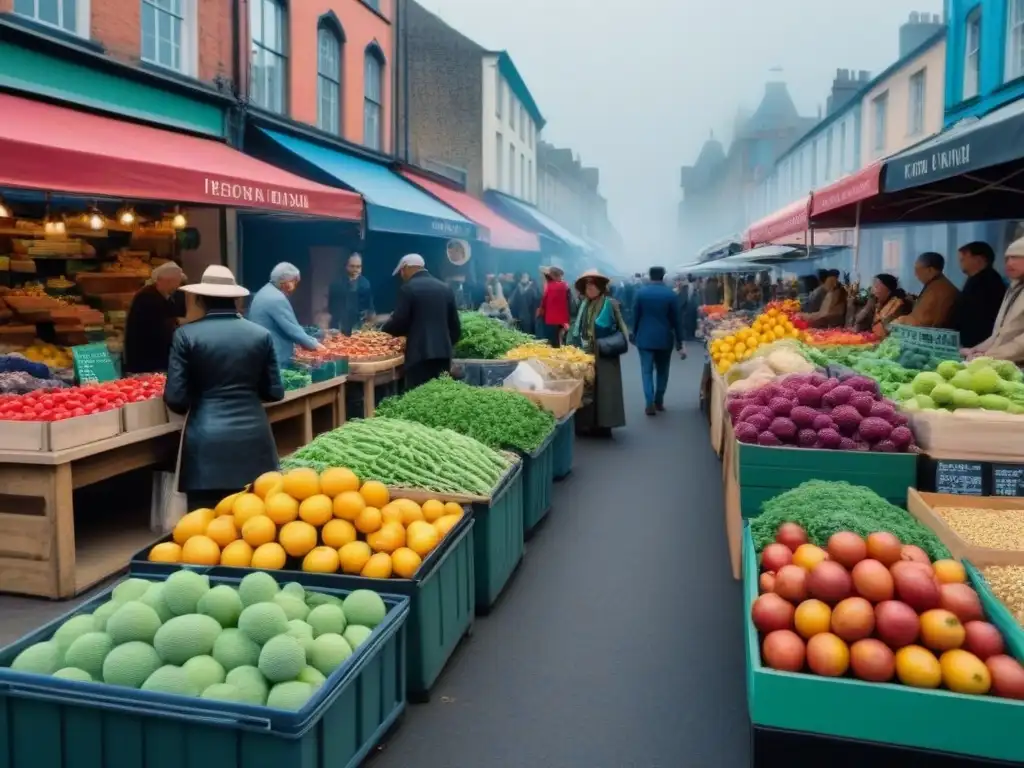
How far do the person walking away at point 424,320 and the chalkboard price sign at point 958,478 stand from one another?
16.3 ft

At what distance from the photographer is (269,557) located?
4.05m

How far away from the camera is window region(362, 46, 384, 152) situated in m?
18.5

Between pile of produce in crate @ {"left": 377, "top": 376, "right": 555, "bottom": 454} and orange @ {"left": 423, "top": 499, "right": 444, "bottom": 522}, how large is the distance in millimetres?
1469

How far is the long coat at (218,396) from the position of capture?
17.6 feet

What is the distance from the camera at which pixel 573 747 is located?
3727 mm

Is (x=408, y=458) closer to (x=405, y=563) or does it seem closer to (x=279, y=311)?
(x=405, y=563)

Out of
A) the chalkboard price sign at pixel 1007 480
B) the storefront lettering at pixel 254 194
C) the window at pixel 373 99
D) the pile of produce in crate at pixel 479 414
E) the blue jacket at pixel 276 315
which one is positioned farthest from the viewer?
the window at pixel 373 99

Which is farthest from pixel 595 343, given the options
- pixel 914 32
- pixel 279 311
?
pixel 914 32

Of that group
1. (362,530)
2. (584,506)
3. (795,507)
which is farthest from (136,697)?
(584,506)

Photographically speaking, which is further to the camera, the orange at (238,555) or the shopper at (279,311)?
the shopper at (279,311)

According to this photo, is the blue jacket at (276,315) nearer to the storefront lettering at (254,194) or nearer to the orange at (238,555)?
the storefront lettering at (254,194)

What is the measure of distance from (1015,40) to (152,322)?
46.9 feet

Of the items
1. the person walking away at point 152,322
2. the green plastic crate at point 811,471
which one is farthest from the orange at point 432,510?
the person walking away at point 152,322

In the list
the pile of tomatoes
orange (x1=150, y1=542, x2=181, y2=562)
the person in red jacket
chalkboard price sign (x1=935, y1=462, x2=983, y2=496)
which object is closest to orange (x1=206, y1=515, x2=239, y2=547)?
orange (x1=150, y1=542, x2=181, y2=562)
